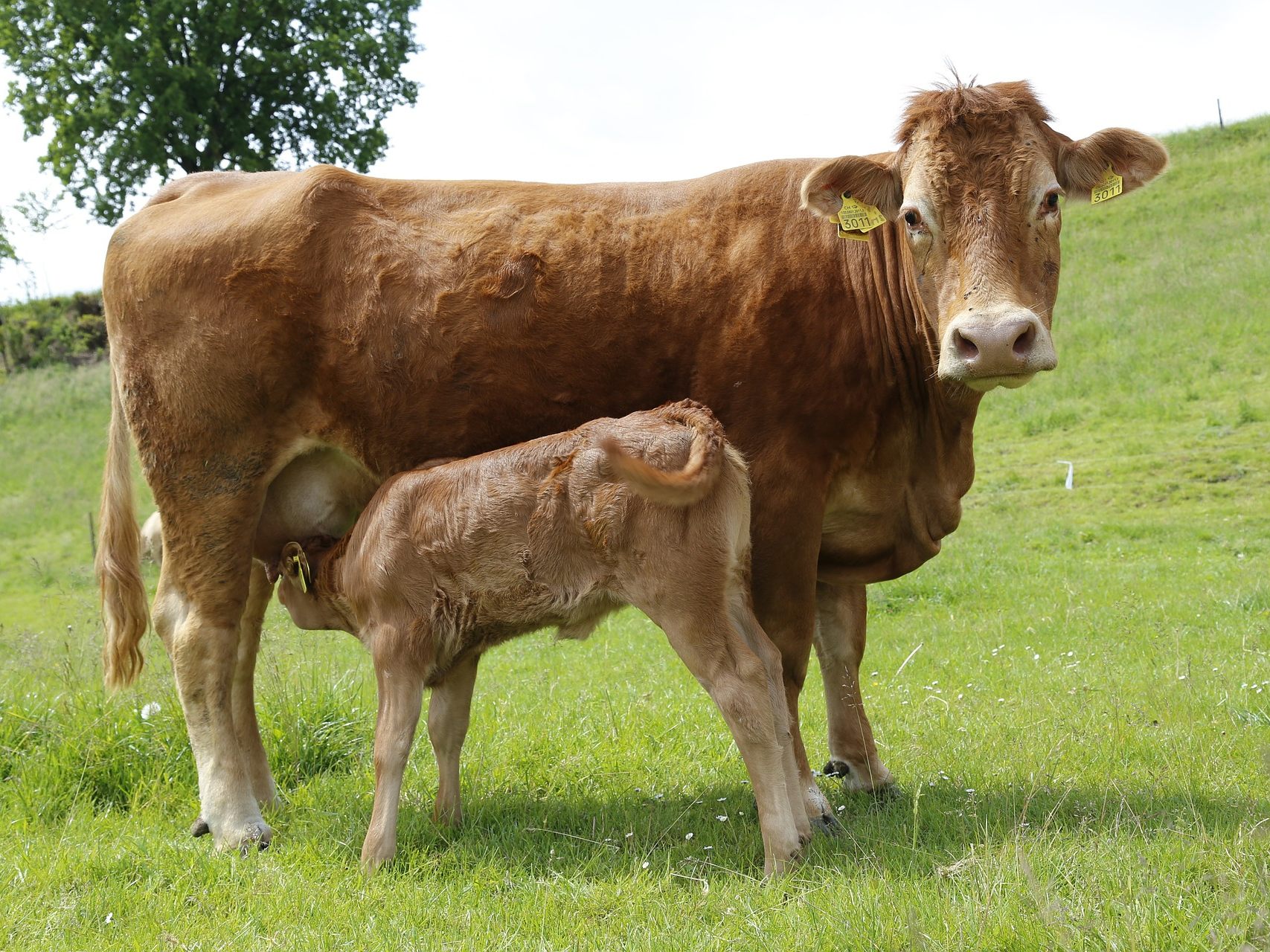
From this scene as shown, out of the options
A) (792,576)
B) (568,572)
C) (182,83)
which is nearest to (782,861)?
Answer: (792,576)

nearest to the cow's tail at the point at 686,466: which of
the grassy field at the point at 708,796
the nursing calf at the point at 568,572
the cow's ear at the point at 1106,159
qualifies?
the nursing calf at the point at 568,572

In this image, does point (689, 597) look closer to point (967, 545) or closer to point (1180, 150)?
point (967, 545)

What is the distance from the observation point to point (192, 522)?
5492 millimetres

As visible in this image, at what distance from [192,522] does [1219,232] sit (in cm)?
2839

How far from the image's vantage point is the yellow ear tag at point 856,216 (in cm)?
500

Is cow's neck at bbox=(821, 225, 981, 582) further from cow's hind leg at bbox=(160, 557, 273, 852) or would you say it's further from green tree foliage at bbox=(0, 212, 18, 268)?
green tree foliage at bbox=(0, 212, 18, 268)

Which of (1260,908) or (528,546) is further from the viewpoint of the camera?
(528,546)

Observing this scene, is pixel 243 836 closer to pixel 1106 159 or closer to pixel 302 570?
pixel 302 570

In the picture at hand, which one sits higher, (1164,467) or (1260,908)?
(1260,908)

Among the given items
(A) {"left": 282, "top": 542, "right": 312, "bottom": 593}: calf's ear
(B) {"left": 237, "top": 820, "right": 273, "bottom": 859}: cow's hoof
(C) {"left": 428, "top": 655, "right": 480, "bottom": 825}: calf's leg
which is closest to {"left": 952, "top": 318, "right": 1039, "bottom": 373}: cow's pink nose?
(C) {"left": 428, "top": 655, "right": 480, "bottom": 825}: calf's leg

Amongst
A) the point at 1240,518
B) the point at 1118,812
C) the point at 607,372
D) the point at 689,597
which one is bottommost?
the point at 1240,518

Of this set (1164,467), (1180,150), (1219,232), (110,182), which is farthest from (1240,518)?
(1180,150)

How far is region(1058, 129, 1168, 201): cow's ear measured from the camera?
196 inches

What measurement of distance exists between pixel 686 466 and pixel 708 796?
189cm
